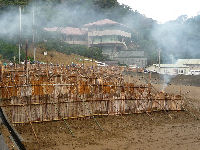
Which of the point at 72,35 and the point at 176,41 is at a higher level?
the point at 72,35

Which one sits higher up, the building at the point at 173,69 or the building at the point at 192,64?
the building at the point at 192,64

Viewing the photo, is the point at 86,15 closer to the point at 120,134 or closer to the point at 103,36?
the point at 103,36

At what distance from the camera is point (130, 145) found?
9.28 meters

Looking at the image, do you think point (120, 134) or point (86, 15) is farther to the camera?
point (86, 15)

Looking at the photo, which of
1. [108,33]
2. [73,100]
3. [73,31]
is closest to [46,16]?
[73,31]

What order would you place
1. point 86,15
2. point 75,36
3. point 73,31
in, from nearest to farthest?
point 73,31 < point 75,36 < point 86,15

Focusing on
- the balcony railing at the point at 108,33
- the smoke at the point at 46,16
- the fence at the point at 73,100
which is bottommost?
the fence at the point at 73,100

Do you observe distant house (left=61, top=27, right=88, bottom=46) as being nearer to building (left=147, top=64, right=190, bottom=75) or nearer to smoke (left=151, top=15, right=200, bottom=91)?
smoke (left=151, top=15, right=200, bottom=91)

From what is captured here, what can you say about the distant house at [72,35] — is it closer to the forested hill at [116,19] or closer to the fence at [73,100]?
the forested hill at [116,19]

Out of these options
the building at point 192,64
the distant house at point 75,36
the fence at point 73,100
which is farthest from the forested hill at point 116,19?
the fence at point 73,100

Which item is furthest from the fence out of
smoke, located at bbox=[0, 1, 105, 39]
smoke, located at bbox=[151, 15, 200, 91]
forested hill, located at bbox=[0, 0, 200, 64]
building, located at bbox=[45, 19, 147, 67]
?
building, located at bbox=[45, 19, 147, 67]

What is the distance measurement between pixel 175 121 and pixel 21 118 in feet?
21.0

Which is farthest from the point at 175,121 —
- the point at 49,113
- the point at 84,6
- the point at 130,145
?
the point at 84,6

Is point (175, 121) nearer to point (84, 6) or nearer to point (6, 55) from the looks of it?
point (6, 55)
